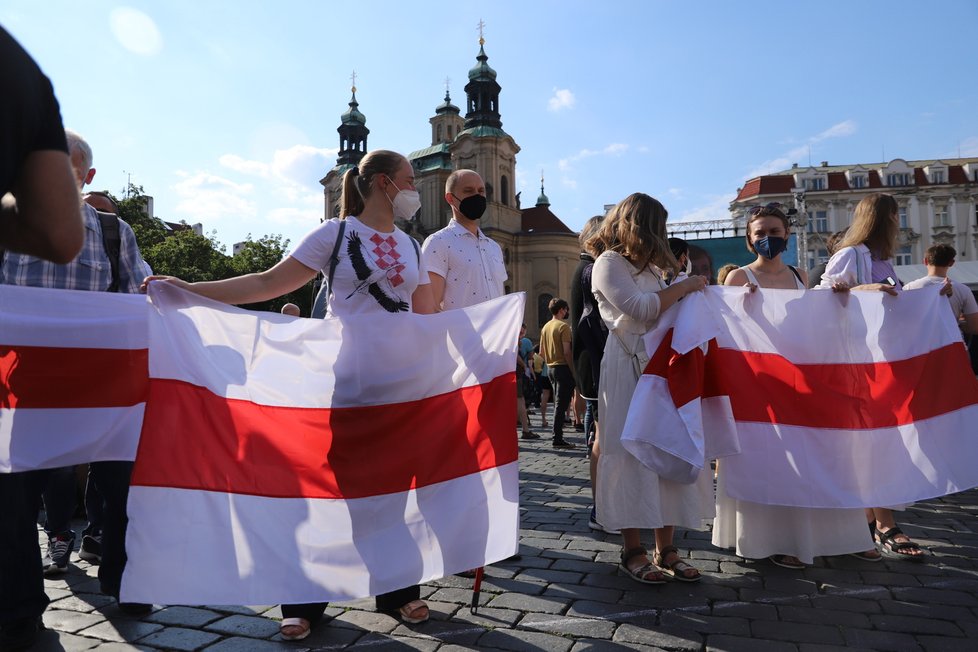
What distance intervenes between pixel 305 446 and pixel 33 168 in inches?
71.9

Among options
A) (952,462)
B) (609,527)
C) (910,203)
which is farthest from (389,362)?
(910,203)

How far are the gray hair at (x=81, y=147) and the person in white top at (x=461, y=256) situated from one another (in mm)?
1980

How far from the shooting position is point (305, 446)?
11.2 ft

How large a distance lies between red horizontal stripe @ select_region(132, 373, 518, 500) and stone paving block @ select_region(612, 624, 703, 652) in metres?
0.96

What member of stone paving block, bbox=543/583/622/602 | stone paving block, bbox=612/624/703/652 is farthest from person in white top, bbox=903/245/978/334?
stone paving block, bbox=612/624/703/652

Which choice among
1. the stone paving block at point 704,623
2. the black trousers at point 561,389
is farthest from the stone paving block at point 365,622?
the black trousers at point 561,389

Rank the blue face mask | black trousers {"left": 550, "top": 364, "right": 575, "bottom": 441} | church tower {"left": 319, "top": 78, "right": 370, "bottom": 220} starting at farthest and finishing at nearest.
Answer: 1. church tower {"left": 319, "top": 78, "right": 370, "bottom": 220}
2. black trousers {"left": 550, "top": 364, "right": 575, "bottom": 441}
3. the blue face mask

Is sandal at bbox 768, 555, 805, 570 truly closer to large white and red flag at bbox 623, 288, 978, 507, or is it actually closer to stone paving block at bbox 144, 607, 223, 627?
large white and red flag at bbox 623, 288, 978, 507

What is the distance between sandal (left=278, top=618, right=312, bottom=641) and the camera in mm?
3326

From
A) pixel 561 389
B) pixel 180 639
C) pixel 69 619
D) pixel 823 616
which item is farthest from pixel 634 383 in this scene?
pixel 561 389

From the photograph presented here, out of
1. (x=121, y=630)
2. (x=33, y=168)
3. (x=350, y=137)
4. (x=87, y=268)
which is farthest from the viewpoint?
(x=350, y=137)

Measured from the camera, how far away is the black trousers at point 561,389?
11242 millimetres

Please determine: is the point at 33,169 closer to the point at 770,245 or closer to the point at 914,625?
the point at 914,625

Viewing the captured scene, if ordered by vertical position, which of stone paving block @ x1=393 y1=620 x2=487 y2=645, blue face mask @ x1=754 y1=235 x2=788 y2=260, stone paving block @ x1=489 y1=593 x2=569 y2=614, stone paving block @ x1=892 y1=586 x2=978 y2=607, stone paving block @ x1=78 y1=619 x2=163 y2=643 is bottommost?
stone paving block @ x1=78 y1=619 x2=163 y2=643
